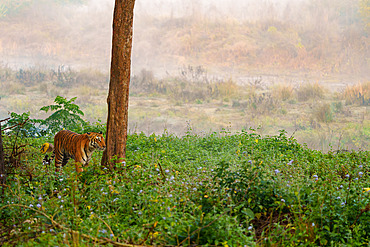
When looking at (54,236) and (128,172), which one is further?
(128,172)

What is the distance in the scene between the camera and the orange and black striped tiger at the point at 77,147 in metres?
5.70

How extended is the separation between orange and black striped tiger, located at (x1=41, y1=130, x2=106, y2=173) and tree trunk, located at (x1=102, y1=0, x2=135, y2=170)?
0.20 m

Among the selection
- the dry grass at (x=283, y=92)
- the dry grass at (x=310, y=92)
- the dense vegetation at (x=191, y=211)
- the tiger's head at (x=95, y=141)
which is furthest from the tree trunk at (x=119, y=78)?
the dry grass at (x=310, y=92)

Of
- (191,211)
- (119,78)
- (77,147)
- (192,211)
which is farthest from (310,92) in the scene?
(191,211)

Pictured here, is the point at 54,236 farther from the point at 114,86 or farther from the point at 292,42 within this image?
the point at 292,42

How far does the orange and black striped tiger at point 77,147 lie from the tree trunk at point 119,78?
199 millimetres

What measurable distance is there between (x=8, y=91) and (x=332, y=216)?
1480cm

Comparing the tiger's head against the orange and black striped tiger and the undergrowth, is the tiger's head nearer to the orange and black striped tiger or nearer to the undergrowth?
the orange and black striped tiger

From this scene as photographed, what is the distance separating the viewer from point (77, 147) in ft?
18.9

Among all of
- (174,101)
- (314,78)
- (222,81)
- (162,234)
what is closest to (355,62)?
(314,78)

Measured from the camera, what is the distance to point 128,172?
15.6 feet

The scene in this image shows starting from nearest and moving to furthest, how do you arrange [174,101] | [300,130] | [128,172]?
1. [128,172]
2. [300,130]
3. [174,101]

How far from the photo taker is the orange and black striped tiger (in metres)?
5.70

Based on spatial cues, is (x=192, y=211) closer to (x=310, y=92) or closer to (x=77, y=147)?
(x=77, y=147)
